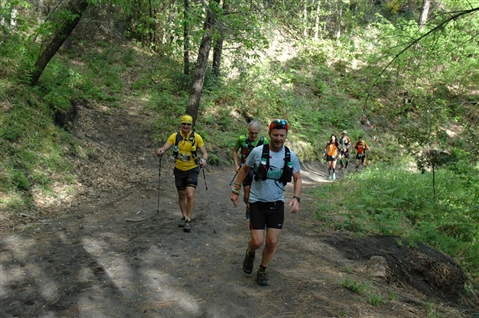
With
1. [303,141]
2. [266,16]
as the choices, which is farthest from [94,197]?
[303,141]

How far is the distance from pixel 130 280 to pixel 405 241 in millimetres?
5325

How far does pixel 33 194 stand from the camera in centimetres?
816

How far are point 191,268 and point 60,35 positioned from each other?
9.20 metres

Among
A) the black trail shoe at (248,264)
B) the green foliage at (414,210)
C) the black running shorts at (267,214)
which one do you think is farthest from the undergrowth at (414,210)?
the black running shorts at (267,214)

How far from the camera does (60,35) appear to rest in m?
11.2

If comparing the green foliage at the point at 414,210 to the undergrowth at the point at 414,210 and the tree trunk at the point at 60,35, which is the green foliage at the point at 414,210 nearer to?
the undergrowth at the point at 414,210

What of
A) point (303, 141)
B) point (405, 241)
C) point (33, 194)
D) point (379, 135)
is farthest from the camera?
point (379, 135)

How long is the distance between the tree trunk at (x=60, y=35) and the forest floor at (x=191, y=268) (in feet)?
13.4

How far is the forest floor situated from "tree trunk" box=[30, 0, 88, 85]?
4.09 meters

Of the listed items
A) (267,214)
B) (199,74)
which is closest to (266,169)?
(267,214)

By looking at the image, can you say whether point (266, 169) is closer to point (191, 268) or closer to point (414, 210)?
point (191, 268)

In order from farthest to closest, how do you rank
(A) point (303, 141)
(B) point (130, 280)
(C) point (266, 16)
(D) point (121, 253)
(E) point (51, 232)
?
(A) point (303, 141)
(C) point (266, 16)
(E) point (51, 232)
(D) point (121, 253)
(B) point (130, 280)

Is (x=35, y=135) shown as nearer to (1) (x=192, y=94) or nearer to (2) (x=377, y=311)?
(1) (x=192, y=94)

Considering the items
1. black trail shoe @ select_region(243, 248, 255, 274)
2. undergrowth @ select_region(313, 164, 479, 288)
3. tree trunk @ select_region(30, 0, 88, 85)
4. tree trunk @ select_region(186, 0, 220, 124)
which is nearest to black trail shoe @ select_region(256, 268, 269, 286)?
black trail shoe @ select_region(243, 248, 255, 274)
